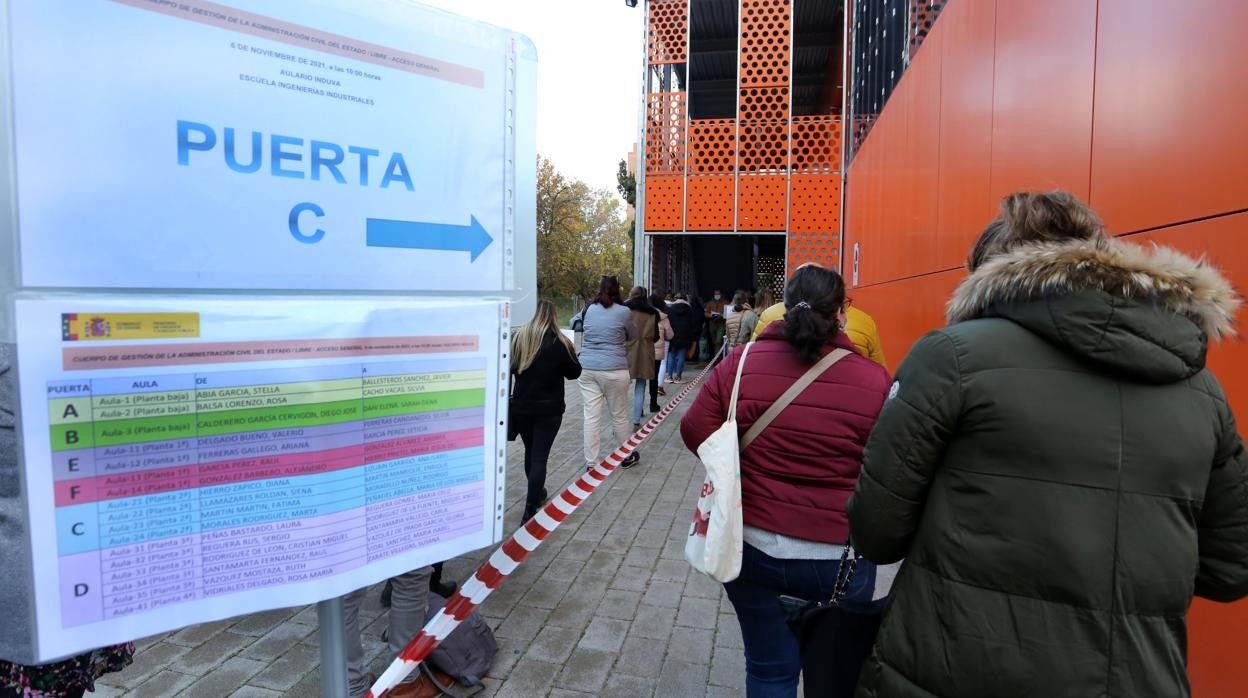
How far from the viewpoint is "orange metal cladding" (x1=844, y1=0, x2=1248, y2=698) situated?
186 cm

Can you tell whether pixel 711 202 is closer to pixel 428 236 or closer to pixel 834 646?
pixel 834 646

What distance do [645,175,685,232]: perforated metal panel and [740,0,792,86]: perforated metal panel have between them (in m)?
2.38

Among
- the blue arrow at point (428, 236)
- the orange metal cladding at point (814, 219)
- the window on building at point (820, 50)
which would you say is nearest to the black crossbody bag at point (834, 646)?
the blue arrow at point (428, 236)

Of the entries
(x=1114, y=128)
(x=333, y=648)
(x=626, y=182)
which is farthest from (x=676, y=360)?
(x=626, y=182)

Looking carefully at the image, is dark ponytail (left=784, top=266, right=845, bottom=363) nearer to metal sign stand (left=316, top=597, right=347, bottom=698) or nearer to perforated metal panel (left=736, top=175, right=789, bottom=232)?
metal sign stand (left=316, top=597, right=347, bottom=698)

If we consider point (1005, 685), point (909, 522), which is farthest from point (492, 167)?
point (1005, 685)

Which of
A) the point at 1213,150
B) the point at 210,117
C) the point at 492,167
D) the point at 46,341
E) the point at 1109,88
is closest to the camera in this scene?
the point at 46,341

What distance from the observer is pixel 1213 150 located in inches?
74.7

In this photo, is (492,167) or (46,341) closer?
(46,341)

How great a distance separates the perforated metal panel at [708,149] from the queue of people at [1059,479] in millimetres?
12198

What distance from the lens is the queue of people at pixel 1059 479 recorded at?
4.09ft

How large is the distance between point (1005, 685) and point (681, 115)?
13.2 meters

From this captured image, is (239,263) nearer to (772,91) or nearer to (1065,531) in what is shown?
(1065,531)

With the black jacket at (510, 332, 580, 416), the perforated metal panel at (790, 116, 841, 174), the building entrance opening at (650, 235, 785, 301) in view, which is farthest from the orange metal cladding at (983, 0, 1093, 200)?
the building entrance opening at (650, 235, 785, 301)
